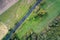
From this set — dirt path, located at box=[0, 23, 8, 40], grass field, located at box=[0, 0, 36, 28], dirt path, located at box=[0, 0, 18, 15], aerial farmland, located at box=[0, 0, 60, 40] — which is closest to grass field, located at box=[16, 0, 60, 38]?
aerial farmland, located at box=[0, 0, 60, 40]

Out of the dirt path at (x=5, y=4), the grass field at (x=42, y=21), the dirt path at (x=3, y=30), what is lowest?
the grass field at (x=42, y=21)

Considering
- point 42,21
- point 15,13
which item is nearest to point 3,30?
point 15,13

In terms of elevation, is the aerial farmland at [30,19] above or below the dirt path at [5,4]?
below

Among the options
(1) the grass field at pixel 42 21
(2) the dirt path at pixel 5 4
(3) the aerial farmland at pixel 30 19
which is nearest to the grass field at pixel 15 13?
(3) the aerial farmland at pixel 30 19

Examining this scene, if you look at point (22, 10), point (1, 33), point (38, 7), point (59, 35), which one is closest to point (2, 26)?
point (1, 33)

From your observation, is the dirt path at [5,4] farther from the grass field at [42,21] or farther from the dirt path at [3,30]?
the grass field at [42,21]

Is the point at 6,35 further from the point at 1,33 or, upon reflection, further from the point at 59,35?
the point at 59,35
